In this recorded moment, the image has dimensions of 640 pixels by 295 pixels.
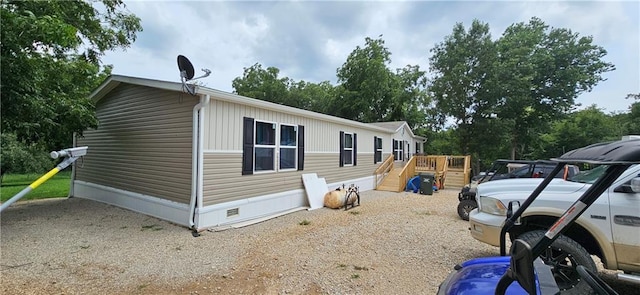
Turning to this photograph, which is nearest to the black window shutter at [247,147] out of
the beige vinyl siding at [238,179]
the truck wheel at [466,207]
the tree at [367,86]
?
the beige vinyl siding at [238,179]

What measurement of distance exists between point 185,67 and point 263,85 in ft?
75.1

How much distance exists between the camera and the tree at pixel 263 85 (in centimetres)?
2727

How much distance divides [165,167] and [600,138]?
26.0 meters

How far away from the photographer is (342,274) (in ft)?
11.9

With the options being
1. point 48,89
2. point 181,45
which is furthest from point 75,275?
point 181,45

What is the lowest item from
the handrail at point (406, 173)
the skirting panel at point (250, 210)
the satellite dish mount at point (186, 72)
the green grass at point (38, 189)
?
the green grass at point (38, 189)

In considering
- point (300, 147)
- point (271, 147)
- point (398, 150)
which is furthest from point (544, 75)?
point (271, 147)

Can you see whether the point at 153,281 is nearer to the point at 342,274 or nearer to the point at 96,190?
the point at 342,274

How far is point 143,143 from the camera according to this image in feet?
22.5

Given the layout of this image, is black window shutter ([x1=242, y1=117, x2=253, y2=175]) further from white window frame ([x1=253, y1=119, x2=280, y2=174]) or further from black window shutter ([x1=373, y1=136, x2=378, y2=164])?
black window shutter ([x1=373, y1=136, x2=378, y2=164])

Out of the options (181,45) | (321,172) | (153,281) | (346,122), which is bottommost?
(153,281)

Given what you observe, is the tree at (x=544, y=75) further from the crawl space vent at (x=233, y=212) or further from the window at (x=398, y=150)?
the crawl space vent at (x=233, y=212)

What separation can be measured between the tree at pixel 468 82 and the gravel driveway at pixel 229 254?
43.4ft

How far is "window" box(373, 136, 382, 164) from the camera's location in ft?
42.3
